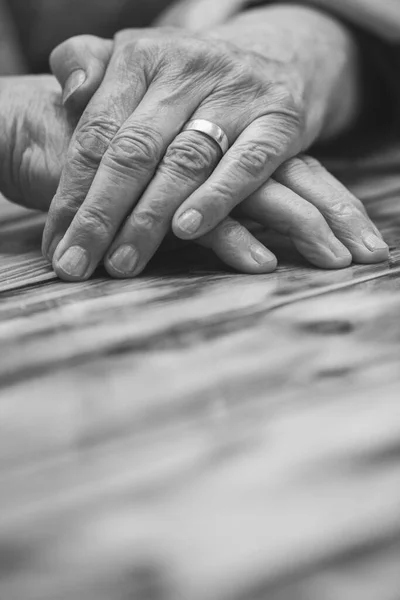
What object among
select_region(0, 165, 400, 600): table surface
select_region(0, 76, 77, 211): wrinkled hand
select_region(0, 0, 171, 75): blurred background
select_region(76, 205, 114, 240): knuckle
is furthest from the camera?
select_region(0, 0, 171, 75): blurred background

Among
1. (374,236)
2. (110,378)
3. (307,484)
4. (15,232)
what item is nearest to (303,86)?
(374,236)

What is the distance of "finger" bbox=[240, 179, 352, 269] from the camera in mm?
725

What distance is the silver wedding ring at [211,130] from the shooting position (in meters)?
0.76

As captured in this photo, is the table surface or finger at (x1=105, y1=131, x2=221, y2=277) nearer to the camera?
the table surface

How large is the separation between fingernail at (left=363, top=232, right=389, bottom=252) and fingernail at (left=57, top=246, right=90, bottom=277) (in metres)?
0.29

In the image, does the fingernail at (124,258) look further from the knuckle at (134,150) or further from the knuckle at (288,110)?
the knuckle at (288,110)

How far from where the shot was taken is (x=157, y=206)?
0.73 metres

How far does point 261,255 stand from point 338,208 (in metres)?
0.10

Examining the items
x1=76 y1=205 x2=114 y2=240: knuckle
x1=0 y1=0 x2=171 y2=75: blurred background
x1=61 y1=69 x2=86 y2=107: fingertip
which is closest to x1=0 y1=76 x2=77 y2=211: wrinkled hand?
x1=61 y1=69 x2=86 y2=107: fingertip

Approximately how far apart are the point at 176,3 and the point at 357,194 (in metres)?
0.70

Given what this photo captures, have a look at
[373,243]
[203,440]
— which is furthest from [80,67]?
[203,440]

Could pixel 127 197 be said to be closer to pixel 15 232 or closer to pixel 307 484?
pixel 15 232

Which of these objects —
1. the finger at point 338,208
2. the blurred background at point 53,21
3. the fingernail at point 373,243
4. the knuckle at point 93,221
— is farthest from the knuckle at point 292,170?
the blurred background at point 53,21

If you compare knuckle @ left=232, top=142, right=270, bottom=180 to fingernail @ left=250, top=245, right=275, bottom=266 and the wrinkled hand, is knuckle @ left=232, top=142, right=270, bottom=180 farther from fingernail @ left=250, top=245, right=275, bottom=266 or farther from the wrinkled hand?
the wrinkled hand
